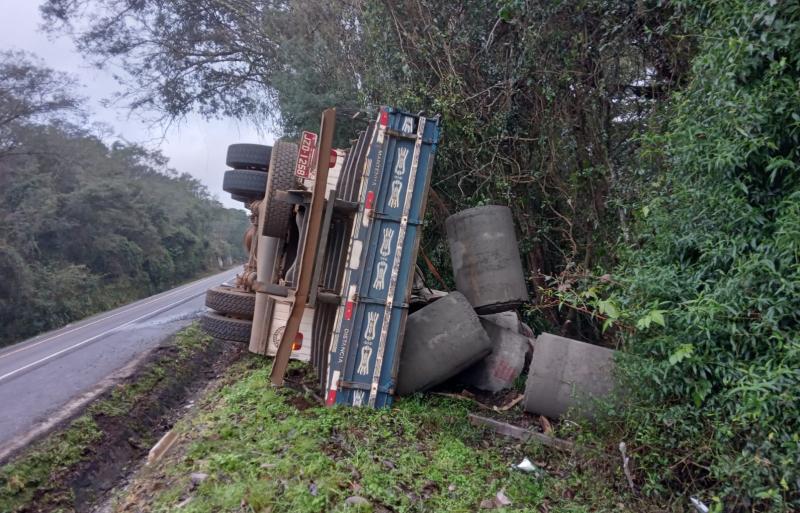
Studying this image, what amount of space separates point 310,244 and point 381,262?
0.66 meters

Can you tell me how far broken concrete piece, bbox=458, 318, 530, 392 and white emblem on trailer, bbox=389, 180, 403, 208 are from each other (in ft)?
5.29

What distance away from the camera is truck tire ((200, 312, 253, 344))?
677cm

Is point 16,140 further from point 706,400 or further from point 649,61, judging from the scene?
point 706,400

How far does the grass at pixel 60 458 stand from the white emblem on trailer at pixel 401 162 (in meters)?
3.92

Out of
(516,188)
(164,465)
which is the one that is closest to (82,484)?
(164,465)

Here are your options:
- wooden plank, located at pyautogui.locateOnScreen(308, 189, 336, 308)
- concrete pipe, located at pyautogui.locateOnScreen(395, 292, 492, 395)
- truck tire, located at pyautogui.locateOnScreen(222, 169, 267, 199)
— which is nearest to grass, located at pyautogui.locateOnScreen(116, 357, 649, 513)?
concrete pipe, located at pyautogui.locateOnScreen(395, 292, 492, 395)

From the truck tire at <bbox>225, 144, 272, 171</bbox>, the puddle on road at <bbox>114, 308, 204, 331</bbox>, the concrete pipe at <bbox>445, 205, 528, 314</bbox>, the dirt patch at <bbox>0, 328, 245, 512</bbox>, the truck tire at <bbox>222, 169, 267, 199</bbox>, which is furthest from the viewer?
the puddle on road at <bbox>114, 308, 204, 331</bbox>

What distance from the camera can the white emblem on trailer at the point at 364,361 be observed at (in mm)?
4945

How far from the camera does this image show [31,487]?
470cm

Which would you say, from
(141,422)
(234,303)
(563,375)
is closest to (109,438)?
(141,422)

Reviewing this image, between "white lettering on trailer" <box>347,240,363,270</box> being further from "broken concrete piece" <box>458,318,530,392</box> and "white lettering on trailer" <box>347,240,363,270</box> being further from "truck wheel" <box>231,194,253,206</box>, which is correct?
"truck wheel" <box>231,194,253,206</box>

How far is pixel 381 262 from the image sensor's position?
5.08 metres

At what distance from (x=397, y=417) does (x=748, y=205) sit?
9.79 feet

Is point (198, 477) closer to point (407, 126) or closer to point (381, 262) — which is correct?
point (381, 262)
